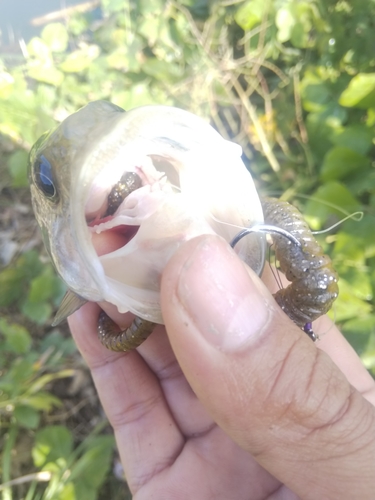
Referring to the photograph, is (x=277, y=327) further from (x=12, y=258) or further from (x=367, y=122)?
(x=12, y=258)

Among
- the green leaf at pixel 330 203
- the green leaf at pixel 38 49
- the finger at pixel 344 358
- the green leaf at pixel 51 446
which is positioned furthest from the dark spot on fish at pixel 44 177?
the green leaf at pixel 38 49

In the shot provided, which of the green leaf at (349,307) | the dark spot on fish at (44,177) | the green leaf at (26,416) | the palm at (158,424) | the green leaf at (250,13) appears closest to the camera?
the dark spot on fish at (44,177)

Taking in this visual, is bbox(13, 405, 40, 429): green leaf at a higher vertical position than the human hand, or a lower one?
lower

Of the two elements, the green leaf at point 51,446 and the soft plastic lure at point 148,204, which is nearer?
the soft plastic lure at point 148,204

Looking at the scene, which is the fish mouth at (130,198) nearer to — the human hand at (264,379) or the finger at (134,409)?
the human hand at (264,379)

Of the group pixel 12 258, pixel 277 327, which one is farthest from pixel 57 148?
pixel 12 258

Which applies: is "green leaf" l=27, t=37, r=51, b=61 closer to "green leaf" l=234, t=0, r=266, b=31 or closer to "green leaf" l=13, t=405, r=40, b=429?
"green leaf" l=234, t=0, r=266, b=31

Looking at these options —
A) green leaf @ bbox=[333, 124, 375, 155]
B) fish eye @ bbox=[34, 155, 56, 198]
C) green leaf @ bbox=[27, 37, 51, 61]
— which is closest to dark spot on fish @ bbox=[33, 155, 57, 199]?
fish eye @ bbox=[34, 155, 56, 198]
